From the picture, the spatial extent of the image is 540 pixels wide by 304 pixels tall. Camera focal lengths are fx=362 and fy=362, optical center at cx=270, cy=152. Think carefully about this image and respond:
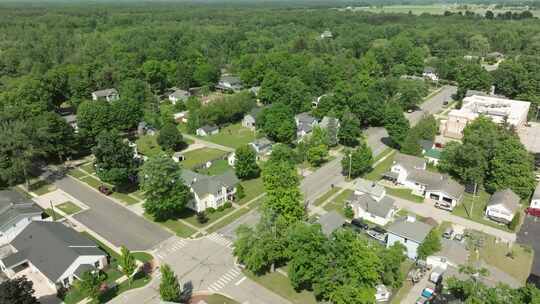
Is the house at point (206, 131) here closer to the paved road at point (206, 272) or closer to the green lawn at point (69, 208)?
the green lawn at point (69, 208)

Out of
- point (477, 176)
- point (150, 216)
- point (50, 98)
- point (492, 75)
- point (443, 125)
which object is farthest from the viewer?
point (492, 75)

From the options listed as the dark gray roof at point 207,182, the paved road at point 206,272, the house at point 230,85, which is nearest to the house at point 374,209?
the dark gray roof at point 207,182

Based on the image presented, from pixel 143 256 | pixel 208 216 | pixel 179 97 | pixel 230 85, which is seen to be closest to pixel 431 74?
pixel 230 85

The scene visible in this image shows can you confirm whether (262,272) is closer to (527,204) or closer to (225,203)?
(225,203)

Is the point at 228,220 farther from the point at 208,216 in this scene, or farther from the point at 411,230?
the point at 411,230

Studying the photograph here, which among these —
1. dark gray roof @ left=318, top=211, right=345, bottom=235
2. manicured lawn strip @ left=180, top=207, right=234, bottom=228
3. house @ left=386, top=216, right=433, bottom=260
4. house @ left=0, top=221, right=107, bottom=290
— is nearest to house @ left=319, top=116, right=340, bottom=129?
dark gray roof @ left=318, top=211, right=345, bottom=235

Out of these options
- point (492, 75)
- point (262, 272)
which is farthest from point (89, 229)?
point (492, 75)
